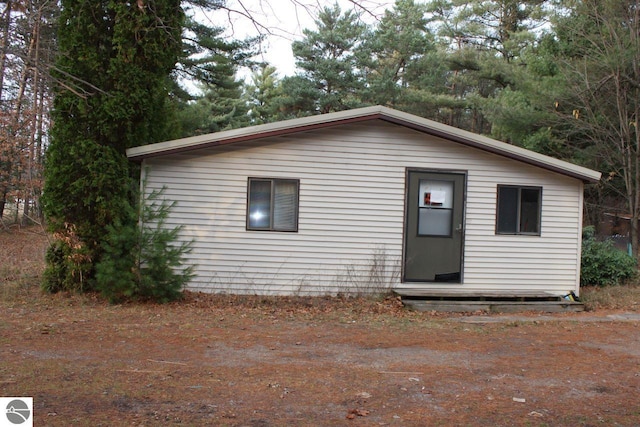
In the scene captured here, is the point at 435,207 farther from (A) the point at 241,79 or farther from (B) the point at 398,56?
(A) the point at 241,79

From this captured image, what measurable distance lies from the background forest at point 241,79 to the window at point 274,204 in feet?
6.87

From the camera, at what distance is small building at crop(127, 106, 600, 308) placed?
10.0 m

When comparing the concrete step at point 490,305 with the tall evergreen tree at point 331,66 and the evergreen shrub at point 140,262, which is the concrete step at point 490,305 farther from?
the tall evergreen tree at point 331,66

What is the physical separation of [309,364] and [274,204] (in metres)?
4.69

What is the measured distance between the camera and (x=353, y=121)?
10.0m

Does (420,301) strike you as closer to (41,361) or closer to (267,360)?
(267,360)

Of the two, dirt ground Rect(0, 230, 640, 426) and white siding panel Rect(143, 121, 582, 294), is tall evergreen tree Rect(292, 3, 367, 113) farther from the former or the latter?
dirt ground Rect(0, 230, 640, 426)

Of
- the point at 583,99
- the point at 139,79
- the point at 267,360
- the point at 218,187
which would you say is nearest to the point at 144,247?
the point at 218,187

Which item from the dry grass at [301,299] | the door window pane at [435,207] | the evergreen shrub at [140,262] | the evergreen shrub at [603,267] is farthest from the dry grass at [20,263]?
the evergreen shrub at [603,267]

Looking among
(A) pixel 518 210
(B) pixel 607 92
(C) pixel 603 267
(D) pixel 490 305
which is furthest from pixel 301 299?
(B) pixel 607 92

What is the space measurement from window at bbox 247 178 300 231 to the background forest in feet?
6.87

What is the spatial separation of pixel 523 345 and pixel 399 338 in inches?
61.4

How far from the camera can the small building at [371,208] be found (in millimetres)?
10000

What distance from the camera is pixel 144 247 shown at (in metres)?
8.80
